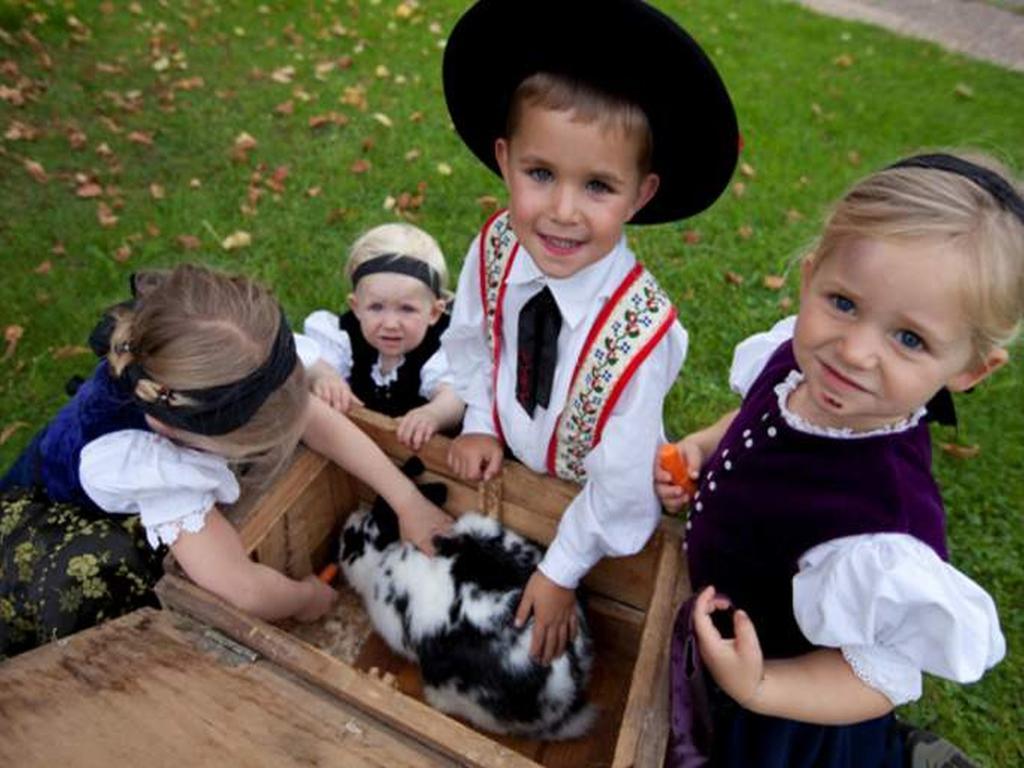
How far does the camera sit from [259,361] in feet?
6.09

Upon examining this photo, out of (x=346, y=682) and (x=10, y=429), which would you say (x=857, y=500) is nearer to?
(x=346, y=682)

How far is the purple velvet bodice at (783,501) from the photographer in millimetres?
1431

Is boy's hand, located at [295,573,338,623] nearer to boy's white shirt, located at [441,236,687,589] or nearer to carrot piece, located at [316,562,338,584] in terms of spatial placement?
carrot piece, located at [316,562,338,584]

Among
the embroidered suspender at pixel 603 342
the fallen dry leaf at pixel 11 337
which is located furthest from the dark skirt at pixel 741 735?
the fallen dry leaf at pixel 11 337

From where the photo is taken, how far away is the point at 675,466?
76.9 inches

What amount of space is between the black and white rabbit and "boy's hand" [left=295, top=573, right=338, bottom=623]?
0.58 feet

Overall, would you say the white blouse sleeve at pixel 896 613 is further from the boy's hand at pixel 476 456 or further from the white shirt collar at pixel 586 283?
the boy's hand at pixel 476 456

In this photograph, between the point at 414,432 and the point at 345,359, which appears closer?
the point at 414,432

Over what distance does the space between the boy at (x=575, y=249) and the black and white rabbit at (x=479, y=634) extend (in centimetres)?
7

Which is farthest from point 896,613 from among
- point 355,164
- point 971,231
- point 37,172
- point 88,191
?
point 37,172

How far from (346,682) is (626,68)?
129 cm

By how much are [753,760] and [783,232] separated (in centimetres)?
343

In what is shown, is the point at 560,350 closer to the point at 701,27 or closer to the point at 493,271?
the point at 493,271

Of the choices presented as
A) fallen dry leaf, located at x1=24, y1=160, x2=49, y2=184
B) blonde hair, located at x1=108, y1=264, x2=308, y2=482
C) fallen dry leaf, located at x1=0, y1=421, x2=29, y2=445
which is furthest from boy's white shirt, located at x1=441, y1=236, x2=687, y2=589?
fallen dry leaf, located at x1=24, y1=160, x2=49, y2=184
